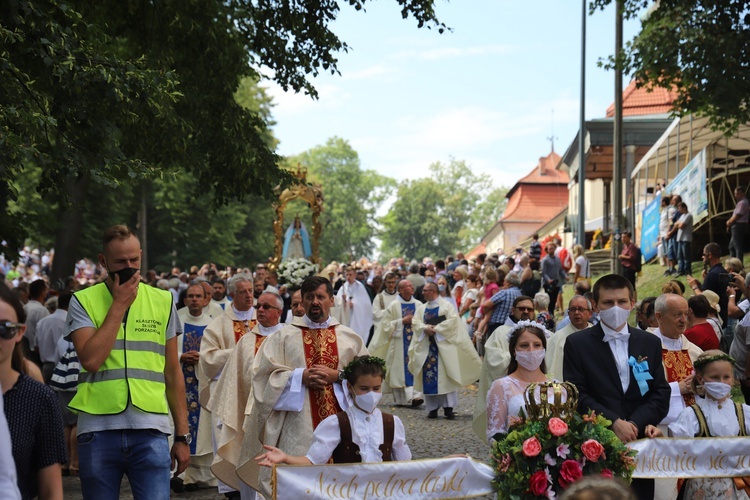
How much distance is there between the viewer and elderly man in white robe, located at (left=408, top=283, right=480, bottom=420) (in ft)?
49.2

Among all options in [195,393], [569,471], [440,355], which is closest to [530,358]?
[569,471]

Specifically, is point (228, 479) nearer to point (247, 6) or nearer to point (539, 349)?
point (539, 349)

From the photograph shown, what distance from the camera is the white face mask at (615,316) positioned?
6.25m

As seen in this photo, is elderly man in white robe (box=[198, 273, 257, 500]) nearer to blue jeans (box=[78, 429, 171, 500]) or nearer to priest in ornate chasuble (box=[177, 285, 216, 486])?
priest in ornate chasuble (box=[177, 285, 216, 486])

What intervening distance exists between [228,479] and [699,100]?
14.0 m

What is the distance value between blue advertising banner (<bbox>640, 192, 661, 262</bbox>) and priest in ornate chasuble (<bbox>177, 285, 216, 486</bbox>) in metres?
16.0

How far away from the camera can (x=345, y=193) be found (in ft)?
357

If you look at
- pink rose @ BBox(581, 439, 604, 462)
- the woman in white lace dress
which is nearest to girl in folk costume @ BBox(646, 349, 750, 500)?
the woman in white lace dress

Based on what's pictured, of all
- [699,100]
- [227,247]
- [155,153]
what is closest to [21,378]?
[155,153]

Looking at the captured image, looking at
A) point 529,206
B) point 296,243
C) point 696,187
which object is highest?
point 529,206

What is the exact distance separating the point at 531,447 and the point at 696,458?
159 centimetres

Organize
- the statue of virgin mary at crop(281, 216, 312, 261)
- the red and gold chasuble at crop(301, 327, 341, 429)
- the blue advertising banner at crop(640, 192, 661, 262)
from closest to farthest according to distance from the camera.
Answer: the red and gold chasuble at crop(301, 327, 341, 429) → the blue advertising banner at crop(640, 192, 661, 262) → the statue of virgin mary at crop(281, 216, 312, 261)

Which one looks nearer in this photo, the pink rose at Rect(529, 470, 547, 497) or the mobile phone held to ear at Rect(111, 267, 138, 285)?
the mobile phone held to ear at Rect(111, 267, 138, 285)

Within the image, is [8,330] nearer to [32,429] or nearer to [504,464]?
[32,429]
